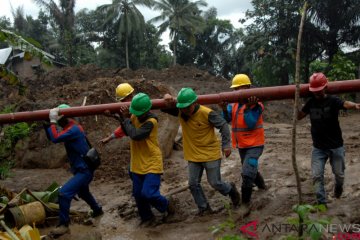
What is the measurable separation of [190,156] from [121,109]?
3.61 ft

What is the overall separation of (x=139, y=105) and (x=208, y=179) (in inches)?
52.1

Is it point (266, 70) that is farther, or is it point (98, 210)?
point (266, 70)

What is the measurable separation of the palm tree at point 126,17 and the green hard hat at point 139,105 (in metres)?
34.5

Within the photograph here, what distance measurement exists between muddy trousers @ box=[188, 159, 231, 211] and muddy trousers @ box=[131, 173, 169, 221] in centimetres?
42

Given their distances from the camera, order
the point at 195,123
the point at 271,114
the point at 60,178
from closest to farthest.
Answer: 1. the point at 195,123
2. the point at 60,178
3. the point at 271,114

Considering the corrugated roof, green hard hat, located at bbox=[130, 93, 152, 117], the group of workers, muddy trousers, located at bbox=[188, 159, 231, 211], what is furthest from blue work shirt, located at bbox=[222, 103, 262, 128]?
the corrugated roof

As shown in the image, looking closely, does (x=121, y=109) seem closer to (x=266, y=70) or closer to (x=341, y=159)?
(x=341, y=159)

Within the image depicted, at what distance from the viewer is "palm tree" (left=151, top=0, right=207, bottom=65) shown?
40.7 meters

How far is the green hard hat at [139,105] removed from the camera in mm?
5230

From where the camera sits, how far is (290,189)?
6.23 m

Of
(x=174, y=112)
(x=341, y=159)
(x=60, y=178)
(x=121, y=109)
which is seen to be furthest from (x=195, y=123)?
(x=60, y=178)

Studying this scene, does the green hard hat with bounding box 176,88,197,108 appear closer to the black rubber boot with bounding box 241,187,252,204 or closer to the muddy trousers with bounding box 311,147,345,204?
the black rubber boot with bounding box 241,187,252,204

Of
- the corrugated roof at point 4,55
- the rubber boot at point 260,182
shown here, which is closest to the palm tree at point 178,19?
the corrugated roof at point 4,55

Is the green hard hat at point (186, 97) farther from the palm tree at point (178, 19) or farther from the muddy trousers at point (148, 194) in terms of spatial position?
the palm tree at point (178, 19)
